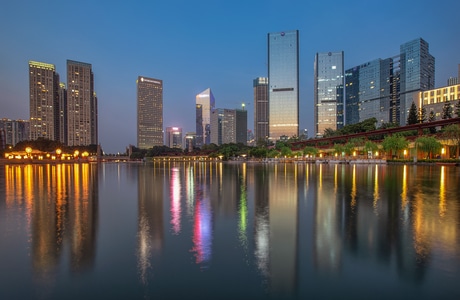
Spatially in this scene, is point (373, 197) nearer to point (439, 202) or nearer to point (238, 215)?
point (439, 202)

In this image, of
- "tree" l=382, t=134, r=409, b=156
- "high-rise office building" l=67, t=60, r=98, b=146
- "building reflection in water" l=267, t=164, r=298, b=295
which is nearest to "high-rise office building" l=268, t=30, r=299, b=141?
"tree" l=382, t=134, r=409, b=156

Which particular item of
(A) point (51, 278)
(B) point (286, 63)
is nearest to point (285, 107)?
(B) point (286, 63)

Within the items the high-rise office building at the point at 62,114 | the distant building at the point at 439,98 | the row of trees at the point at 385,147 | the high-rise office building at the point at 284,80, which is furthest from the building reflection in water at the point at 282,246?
the high-rise office building at the point at 62,114

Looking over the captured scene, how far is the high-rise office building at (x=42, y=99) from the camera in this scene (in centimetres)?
16662

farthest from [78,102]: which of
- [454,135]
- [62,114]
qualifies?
[454,135]

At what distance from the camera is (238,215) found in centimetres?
1111

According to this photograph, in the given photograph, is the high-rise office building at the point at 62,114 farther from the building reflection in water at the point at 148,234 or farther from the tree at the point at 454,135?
the building reflection in water at the point at 148,234

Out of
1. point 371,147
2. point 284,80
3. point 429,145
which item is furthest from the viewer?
point 284,80

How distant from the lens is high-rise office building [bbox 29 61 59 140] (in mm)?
166625

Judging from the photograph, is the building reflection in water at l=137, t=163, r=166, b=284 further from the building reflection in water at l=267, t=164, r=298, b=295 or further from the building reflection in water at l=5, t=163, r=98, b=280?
the building reflection in water at l=267, t=164, r=298, b=295

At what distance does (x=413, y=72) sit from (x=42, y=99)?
221 m

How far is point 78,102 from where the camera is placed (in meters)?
186

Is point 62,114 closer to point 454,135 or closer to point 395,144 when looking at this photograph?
point 395,144

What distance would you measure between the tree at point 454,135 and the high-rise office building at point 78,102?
193265 mm
